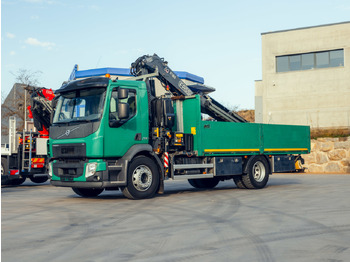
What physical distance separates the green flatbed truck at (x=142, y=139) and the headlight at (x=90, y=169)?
0.02m


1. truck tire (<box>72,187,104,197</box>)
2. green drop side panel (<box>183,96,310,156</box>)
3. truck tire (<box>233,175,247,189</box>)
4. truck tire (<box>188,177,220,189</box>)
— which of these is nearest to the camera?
green drop side panel (<box>183,96,310,156</box>)

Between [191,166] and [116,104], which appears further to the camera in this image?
[191,166]

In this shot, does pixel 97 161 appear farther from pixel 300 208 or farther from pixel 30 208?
pixel 300 208

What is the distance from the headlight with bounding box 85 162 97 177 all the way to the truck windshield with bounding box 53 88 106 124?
108cm

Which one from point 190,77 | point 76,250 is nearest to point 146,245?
point 76,250

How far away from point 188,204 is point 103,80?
3673 millimetres

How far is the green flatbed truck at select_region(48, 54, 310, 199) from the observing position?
11805 millimetres

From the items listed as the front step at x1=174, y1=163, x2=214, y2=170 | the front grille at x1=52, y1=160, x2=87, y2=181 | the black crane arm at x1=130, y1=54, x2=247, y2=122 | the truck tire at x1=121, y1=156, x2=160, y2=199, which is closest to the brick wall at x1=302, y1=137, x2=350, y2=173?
the black crane arm at x1=130, y1=54, x2=247, y2=122

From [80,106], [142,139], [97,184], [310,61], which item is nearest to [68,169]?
[97,184]

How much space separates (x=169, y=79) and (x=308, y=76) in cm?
1894

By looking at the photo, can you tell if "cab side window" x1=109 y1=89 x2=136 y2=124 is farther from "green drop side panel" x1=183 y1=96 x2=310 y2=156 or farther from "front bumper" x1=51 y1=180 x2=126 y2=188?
"green drop side panel" x1=183 y1=96 x2=310 y2=156

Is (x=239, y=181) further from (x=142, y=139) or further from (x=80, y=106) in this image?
(x=80, y=106)

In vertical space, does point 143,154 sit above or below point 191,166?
above

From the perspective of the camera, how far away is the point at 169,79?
15.2 metres
